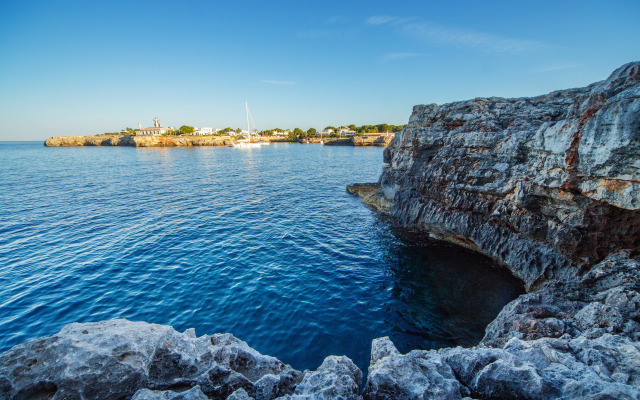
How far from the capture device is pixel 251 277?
19.8 m

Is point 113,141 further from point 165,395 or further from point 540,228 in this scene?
point 540,228

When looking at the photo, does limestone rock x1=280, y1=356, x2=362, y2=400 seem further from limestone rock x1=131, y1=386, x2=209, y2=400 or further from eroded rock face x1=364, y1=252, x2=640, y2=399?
limestone rock x1=131, y1=386, x2=209, y2=400

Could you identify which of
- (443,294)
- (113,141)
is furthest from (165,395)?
(113,141)

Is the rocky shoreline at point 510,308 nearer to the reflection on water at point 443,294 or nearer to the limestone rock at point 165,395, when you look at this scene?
the limestone rock at point 165,395

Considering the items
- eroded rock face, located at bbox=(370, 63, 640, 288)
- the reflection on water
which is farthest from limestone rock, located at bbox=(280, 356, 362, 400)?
eroded rock face, located at bbox=(370, 63, 640, 288)

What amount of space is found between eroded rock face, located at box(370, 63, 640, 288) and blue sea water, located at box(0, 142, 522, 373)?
2.68 meters

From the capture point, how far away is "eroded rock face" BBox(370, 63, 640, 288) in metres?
13.7

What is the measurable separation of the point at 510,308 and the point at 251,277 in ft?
51.8

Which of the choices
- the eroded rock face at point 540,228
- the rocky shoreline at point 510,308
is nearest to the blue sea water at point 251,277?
the eroded rock face at point 540,228

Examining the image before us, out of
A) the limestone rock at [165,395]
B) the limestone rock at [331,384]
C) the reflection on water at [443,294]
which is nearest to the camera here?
the limestone rock at [165,395]

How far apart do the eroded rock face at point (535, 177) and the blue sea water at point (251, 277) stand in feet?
8.79

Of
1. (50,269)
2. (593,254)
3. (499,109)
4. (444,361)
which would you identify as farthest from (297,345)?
(499,109)

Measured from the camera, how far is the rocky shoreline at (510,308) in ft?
22.5

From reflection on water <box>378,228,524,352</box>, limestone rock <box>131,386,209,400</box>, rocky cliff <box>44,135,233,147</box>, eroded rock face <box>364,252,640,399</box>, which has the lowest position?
reflection on water <box>378,228,524,352</box>
